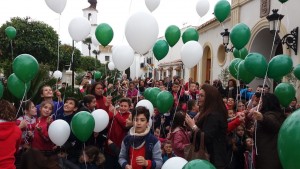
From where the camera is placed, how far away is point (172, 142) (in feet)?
12.1

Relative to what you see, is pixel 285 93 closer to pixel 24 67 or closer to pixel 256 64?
pixel 256 64

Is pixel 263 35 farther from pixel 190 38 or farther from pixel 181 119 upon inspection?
pixel 181 119

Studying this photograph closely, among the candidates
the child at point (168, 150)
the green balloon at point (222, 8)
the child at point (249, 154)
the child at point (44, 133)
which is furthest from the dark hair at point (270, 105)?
the green balloon at point (222, 8)

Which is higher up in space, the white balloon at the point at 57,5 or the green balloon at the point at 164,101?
the white balloon at the point at 57,5

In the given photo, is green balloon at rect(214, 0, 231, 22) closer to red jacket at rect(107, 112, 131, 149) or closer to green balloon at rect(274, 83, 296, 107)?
green balloon at rect(274, 83, 296, 107)

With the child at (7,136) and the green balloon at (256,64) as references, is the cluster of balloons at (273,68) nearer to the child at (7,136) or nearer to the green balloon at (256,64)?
the green balloon at (256,64)

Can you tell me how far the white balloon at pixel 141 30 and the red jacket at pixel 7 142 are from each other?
171 cm

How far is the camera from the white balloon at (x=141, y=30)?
385 cm

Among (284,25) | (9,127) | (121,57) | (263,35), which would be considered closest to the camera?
(9,127)

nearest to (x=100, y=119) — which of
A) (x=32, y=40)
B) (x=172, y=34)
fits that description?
(x=172, y=34)

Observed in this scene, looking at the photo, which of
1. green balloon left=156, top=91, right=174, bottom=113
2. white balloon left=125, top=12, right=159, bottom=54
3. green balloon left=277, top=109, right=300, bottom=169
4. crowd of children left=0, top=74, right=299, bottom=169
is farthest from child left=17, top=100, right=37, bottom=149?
green balloon left=277, top=109, right=300, bottom=169

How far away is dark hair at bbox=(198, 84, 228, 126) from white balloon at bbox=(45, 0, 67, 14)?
2.89 meters

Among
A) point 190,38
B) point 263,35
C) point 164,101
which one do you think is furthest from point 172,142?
point 263,35

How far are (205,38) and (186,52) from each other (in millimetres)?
12107
